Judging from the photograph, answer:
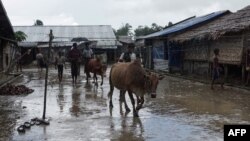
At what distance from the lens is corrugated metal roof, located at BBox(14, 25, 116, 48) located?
47.0 metres

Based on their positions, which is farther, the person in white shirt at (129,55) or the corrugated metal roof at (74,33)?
the corrugated metal roof at (74,33)

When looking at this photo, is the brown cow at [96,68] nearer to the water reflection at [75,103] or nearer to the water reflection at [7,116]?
the water reflection at [75,103]

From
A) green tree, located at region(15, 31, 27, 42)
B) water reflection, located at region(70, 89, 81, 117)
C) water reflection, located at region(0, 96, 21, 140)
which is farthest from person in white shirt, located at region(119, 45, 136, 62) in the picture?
green tree, located at region(15, 31, 27, 42)

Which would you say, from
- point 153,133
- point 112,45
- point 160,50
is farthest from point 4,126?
point 112,45

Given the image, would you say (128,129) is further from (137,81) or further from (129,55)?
(129,55)

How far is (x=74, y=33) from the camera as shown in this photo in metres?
51.2

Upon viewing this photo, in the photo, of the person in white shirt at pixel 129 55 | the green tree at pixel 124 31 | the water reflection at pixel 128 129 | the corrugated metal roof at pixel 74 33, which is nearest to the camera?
the water reflection at pixel 128 129

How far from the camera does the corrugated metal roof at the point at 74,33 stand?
47031 millimetres

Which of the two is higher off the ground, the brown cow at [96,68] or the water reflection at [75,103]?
the brown cow at [96,68]

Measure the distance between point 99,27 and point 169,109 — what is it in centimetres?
4190

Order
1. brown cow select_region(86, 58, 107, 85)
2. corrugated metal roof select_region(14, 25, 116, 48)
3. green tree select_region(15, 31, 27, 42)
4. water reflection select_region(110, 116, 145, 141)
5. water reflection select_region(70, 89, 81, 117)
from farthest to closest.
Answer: corrugated metal roof select_region(14, 25, 116, 48)
green tree select_region(15, 31, 27, 42)
brown cow select_region(86, 58, 107, 85)
water reflection select_region(70, 89, 81, 117)
water reflection select_region(110, 116, 145, 141)

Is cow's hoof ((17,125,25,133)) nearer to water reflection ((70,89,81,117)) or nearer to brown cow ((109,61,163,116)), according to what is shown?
water reflection ((70,89,81,117))

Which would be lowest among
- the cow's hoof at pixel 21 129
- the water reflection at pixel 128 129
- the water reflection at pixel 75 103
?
the water reflection at pixel 128 129

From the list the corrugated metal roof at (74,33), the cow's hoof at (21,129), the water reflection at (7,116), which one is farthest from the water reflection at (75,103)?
the corrugated metal roof at (74,33)
